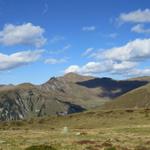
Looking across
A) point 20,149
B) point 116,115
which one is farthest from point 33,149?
point 116,115

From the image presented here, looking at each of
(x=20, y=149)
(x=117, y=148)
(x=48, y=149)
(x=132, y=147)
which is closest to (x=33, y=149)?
(x=48, y=149)

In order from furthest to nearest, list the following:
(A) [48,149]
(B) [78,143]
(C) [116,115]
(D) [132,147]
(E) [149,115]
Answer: (C) [116,115]
(E) [149,115]
(B) [78,143]
(D) [132,147]
(A) [48,149]

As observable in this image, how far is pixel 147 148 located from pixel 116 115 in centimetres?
9759

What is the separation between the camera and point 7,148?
39.4 m

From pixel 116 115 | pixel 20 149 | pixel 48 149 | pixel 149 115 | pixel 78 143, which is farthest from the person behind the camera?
pixel 116 115

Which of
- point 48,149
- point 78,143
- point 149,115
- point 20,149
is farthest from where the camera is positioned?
point 149,115

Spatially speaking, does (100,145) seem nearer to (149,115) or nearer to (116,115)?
(149,115)

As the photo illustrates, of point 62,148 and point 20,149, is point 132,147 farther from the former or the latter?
point 20,149

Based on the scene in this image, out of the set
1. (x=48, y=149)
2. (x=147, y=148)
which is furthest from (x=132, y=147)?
(x=48, y=149)

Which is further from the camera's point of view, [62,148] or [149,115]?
[149,115]

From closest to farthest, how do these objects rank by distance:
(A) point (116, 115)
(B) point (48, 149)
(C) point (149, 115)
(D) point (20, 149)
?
(B) point (48, 149), (D) point (20, 149), (C) point (149, 115), (A) point (116, 115)

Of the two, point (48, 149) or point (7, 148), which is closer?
point (48, 149)

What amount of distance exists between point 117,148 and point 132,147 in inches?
113

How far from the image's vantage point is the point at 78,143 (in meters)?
44.2
